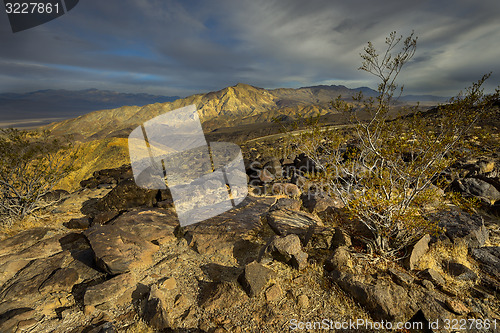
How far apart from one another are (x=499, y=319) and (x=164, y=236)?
8811mm

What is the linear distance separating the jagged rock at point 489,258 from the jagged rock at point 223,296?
20.7 feet

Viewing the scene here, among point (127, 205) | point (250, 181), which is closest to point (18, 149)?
point (127, 205)

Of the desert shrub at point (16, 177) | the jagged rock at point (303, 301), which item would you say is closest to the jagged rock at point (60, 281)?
the jagged rock at point (303, 301)

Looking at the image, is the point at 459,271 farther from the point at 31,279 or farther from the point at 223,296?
the point at 31,279

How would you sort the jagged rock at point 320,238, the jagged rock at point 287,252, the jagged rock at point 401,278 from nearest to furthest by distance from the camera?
the jagged rock at point 401,278 → the jagged rock at point 287,252 → the jagged rock at point 320,238

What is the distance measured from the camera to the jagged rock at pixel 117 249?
20.7ft

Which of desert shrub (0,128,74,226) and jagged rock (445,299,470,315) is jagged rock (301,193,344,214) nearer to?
jagged rock (445,299,470,315)

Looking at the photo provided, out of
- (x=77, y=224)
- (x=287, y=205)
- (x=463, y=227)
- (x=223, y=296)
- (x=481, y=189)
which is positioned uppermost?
(x=463, y=227)

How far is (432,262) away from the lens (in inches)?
230

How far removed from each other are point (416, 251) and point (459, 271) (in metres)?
1.00

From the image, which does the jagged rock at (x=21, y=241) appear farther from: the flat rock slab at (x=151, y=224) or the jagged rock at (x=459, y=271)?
the jagged rock at (x=459, y=271)

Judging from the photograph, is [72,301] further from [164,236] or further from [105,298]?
[164,236]

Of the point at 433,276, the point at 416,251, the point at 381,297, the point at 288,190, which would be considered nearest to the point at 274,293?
the point at 381,297

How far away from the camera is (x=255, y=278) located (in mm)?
5340
